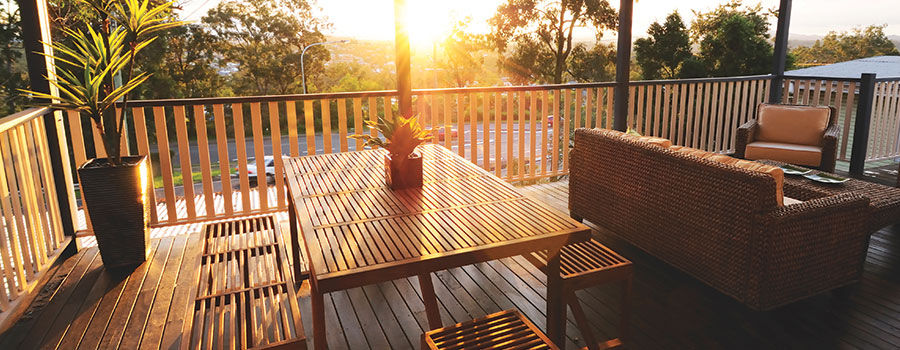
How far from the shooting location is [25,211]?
2707 millimetres

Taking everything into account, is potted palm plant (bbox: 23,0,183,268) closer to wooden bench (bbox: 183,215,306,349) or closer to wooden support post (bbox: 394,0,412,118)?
wooden bench (bbox: 183,215,306,349)

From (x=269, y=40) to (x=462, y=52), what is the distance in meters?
7.69

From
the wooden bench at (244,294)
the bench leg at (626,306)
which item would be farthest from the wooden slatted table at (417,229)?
the bench leg at (626,306)

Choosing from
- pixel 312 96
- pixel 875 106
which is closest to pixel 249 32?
pixel 312 96

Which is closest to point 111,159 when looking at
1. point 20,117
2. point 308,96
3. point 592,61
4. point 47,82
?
point 20,117

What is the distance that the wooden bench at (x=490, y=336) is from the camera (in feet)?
4.92

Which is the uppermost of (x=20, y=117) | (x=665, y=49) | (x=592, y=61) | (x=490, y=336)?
(x=665, y=49)

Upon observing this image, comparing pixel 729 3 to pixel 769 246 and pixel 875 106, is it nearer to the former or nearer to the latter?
pixel 875 106

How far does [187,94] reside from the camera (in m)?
19.2

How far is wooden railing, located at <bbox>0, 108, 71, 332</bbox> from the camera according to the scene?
234cm

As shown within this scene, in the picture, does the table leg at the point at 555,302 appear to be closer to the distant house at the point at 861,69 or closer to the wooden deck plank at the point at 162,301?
the wooden deck plank at the point at 162,301

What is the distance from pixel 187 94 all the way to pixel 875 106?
2003 centimetres

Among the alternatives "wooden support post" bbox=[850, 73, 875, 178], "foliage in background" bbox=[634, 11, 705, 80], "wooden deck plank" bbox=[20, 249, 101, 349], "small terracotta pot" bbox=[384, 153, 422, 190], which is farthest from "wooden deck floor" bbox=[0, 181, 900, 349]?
"foliage in background" bbox=[634, 11, 705, 80]

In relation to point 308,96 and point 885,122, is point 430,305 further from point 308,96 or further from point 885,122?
point 885,122
